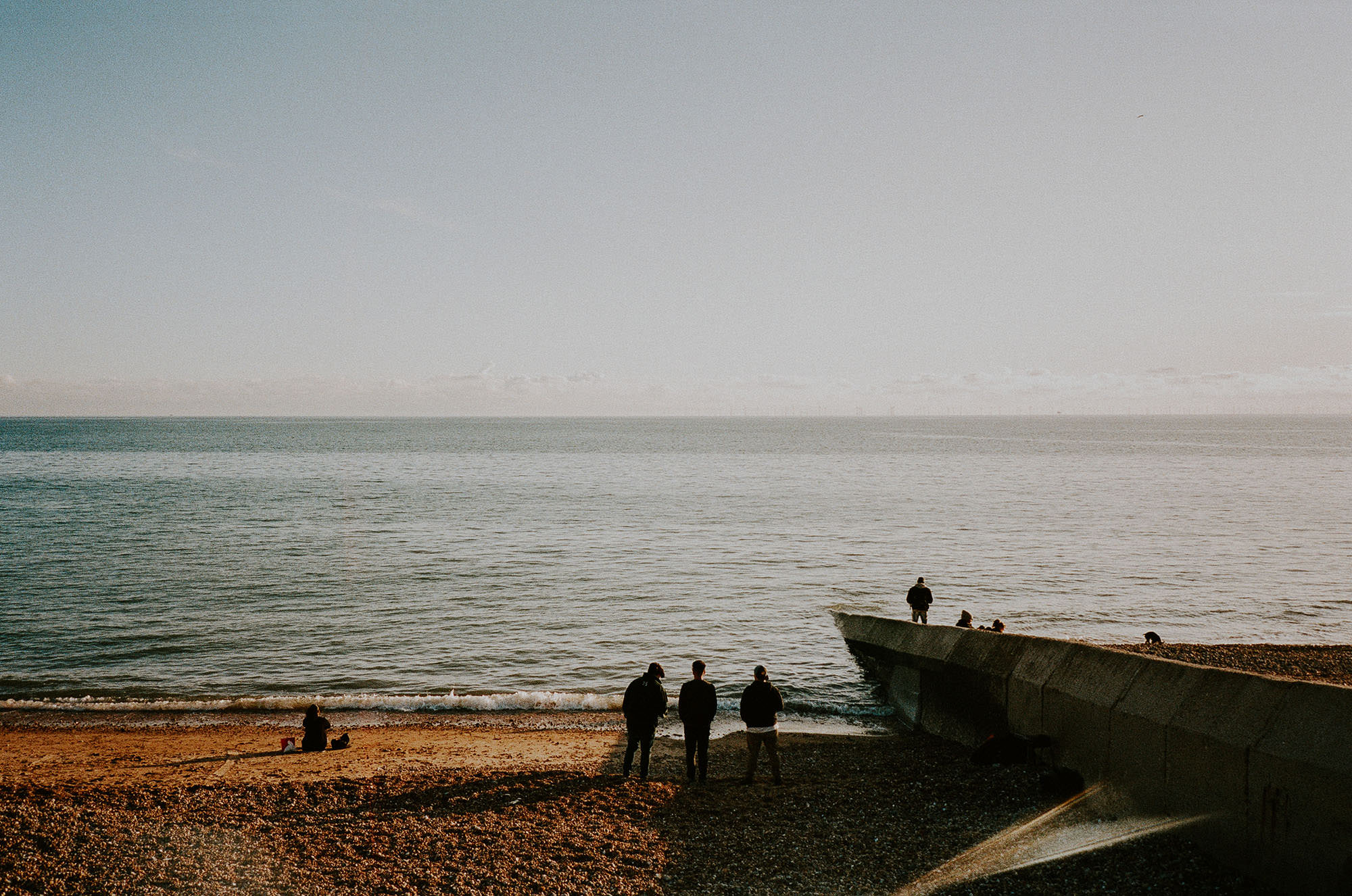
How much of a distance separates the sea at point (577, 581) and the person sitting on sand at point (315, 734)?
310 cm

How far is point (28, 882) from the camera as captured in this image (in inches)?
312

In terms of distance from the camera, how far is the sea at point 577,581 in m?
20.0

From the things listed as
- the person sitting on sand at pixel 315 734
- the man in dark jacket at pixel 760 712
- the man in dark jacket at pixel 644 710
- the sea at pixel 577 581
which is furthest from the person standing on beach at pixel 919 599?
the person sitting on sand at pixel 315 734

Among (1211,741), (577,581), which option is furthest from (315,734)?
(577,581)

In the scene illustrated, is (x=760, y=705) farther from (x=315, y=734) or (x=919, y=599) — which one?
(x=919, y=599)

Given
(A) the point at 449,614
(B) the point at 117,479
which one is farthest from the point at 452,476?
(A) the point at 449,614

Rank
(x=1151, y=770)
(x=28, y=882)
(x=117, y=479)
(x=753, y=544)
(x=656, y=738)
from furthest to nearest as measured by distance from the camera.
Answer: (x=117, y=479) → (x=753, y=544) → (x=656, y=738) → (x=1151, y=770) → (x=28, y=882)

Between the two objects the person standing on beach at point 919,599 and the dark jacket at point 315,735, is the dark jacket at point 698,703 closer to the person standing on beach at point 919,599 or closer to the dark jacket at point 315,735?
the dark jacket at point 315,735

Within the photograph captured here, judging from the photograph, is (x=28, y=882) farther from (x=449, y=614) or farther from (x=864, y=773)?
(x=449, y=614)

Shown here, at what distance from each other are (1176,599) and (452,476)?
70.5m

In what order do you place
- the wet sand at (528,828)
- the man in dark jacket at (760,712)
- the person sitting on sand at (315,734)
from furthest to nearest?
the person sitting on sand at (315,734)
the man in dark jacket at (760,712)
the wet sand at (528,828)

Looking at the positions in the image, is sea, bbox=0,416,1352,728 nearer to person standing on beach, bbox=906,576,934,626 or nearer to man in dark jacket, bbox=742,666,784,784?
person standing on beach, bbox=906,576,934,626

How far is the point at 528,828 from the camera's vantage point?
9.55m

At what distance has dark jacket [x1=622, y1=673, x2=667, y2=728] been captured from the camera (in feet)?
36.8
